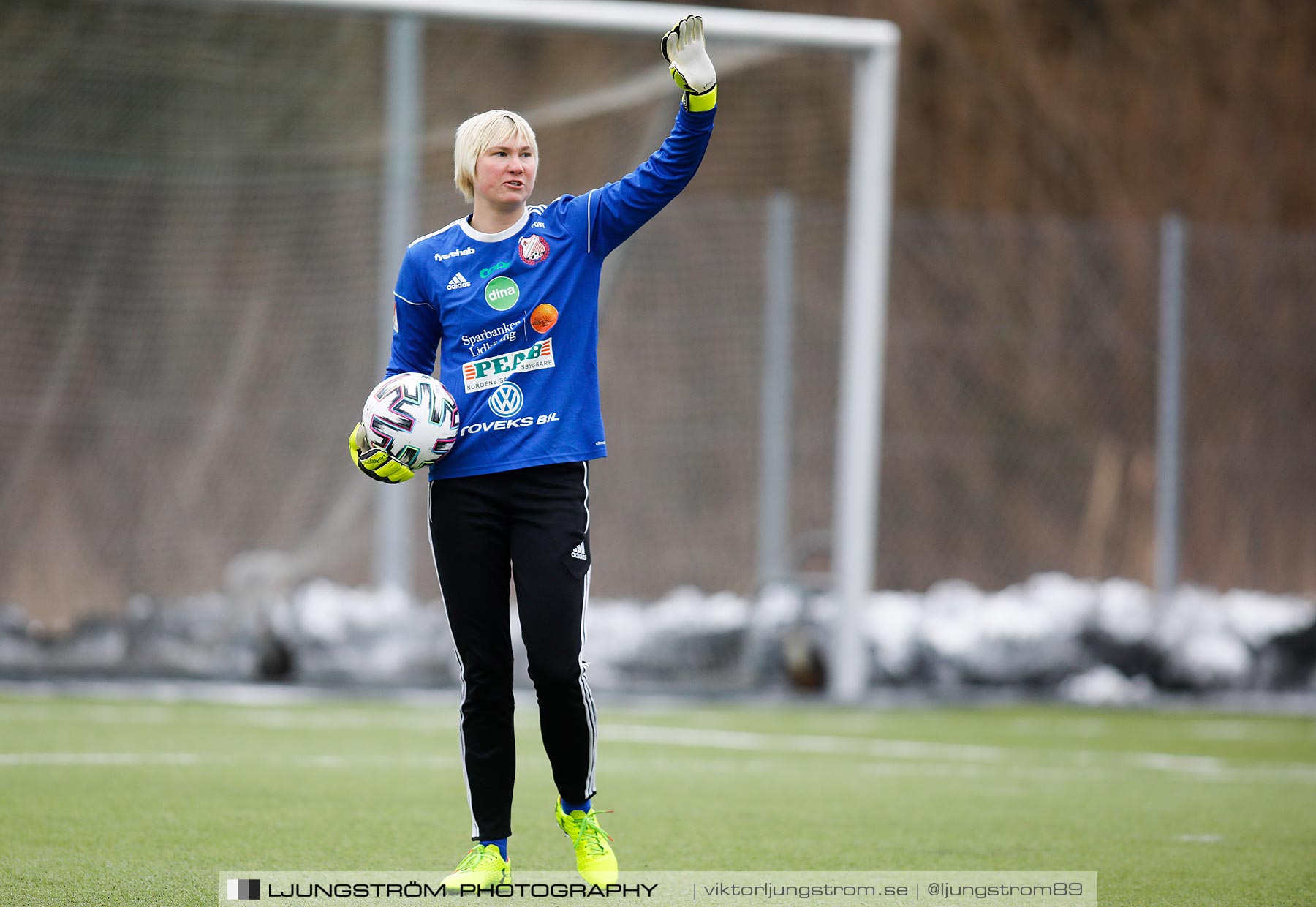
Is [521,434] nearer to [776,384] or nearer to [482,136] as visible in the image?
[482,136]

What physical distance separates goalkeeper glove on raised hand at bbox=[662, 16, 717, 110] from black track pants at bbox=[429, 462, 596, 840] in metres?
0.79

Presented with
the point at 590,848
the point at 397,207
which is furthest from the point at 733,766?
the point at 397,207

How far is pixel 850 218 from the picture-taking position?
29.8 feet

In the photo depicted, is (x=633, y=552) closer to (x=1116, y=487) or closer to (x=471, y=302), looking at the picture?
(x=1116, y=487)

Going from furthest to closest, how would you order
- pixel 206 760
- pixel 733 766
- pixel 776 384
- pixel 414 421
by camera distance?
pixel 776 384 < pixel 733 766 < pixel 206 760 < pixel 414 421

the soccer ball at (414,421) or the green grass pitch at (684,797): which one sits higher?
the soccer ball at (414,421)

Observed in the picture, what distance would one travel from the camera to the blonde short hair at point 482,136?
350 centimetres

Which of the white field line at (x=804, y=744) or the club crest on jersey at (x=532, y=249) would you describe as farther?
the white field line at (x=804, y=744)

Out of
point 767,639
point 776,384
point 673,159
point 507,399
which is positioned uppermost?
point 673,159

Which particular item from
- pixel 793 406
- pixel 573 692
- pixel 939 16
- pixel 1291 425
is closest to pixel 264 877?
pixel 573 692

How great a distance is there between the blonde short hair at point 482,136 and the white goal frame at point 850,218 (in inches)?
206

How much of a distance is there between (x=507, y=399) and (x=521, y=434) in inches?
3.2

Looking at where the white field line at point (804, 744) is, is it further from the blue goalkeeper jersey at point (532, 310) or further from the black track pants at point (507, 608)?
the blue goalkeeper jersey at point (532, 310)

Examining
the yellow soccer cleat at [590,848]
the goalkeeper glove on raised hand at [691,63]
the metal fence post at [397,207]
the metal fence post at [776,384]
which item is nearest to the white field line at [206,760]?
the yellow soccer cleat at [590,848]
